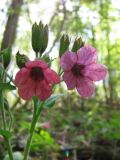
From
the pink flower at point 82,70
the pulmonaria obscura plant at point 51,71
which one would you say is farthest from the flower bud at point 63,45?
the pink flower at point 82,70

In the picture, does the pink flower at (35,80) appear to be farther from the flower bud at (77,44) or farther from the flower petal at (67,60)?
the flower bud at (77,44)

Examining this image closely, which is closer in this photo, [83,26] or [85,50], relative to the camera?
[85,50]

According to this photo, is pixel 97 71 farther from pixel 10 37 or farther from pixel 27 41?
pixel 27 41

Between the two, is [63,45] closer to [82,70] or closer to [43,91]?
[82,70]

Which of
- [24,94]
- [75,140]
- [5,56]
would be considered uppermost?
[5,56]

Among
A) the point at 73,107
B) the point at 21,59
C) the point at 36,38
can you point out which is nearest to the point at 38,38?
the point at 36,38

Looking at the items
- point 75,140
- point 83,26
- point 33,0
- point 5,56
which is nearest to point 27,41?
point 33,0
